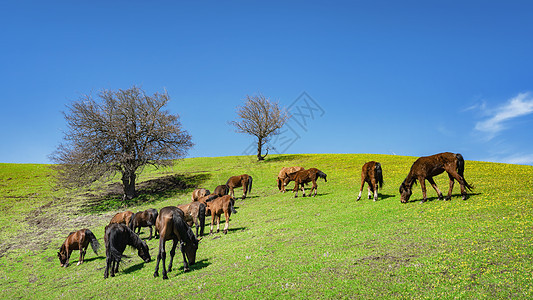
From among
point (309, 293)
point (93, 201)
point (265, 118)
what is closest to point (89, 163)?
point (93, 201)

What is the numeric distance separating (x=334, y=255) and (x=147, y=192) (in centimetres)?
3655

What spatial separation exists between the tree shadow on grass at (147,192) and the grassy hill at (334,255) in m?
8.74

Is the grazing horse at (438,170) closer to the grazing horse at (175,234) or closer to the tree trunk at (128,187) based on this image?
the grazing horse at (175,234)

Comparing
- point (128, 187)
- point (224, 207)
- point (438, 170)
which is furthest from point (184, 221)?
point (128, 187)

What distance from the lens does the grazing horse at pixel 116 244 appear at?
49.5 ft

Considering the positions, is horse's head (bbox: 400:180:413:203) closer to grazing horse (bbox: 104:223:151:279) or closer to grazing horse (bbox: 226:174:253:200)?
grazing horse (bbox: 226:174:253:200)

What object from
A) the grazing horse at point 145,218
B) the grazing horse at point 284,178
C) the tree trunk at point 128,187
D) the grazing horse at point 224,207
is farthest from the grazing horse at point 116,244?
the tree trunk at point 128,187

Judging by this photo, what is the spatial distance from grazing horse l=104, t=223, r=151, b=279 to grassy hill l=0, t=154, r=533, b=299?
551 millimetres

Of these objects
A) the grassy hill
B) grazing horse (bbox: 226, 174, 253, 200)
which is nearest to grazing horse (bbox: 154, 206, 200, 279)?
the grassy hill

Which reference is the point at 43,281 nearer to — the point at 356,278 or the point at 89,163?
the point at 356,278

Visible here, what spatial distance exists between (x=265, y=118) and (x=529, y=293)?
55.1m

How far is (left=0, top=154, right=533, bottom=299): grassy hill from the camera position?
31.0 ft

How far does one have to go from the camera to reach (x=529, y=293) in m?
8.12

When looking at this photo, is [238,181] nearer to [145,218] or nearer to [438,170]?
[145,218]
